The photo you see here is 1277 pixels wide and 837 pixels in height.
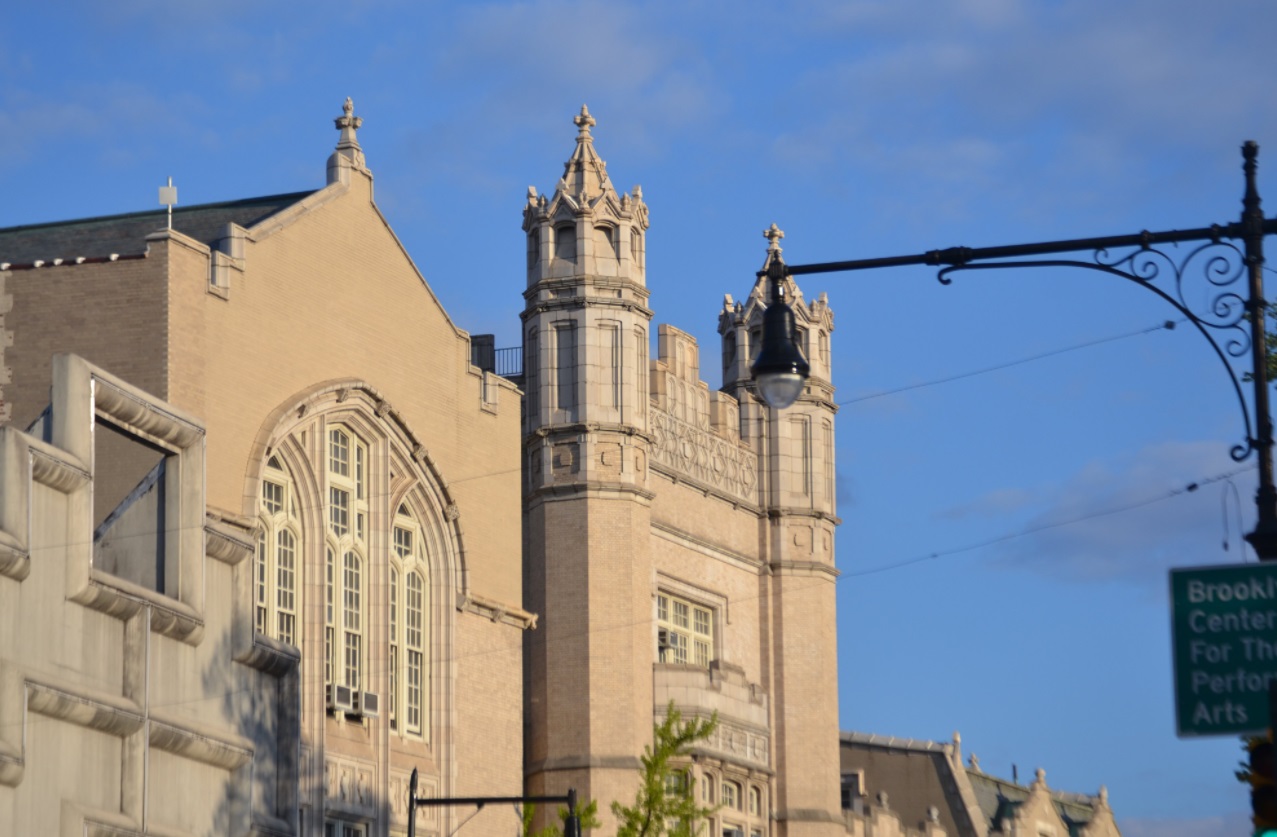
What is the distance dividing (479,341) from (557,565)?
307 inches

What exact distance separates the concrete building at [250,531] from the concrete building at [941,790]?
2204cm

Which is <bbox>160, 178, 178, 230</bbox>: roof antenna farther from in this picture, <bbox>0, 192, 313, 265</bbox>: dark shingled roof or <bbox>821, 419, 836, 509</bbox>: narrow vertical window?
<bbox>821, 419, 836, 509</bbox>: narrow vertical window

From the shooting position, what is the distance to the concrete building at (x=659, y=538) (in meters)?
46.7

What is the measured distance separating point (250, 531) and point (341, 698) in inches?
146

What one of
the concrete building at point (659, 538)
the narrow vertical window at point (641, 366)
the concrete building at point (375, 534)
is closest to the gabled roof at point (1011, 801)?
the concrete building at point (375, 534)

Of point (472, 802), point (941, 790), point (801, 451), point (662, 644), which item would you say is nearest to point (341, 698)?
point (472, 802)

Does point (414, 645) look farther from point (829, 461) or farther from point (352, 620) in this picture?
point (829, 461)

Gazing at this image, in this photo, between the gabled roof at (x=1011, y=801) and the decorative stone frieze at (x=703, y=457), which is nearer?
the decorative stone frieze at (x=703, y=457)

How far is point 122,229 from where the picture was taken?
4069 cm

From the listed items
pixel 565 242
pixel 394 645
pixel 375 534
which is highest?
pixel 565 242

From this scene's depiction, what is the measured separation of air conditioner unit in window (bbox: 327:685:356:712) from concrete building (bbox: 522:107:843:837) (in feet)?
24.0

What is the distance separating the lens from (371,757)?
40.3m

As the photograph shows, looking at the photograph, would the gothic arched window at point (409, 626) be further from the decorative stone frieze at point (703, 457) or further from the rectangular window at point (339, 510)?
the decorative stone frieze at point (703, 457)

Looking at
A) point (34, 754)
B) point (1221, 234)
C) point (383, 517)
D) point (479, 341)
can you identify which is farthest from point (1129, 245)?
point (479, 341)
